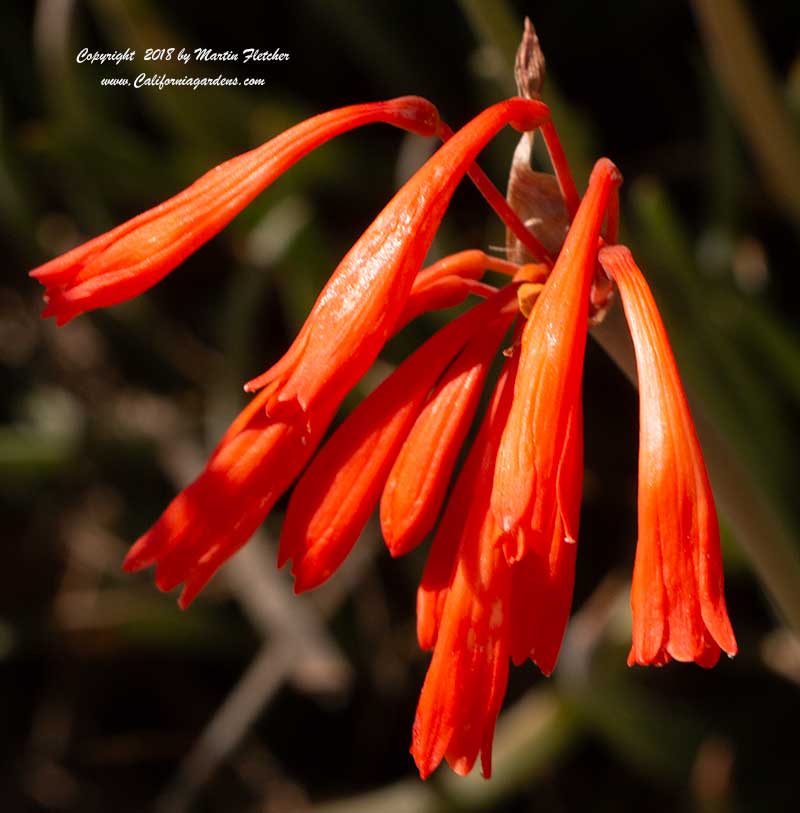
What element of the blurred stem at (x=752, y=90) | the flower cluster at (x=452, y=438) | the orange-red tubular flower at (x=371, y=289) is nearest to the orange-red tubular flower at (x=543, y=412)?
A: the flower cluster at (x=452, y=438)

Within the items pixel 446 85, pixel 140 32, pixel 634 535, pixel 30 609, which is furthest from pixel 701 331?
pixel 30 609

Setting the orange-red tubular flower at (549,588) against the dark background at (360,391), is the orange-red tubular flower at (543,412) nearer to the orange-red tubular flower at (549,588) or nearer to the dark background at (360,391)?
the orange-red tubular flower at (549,588)

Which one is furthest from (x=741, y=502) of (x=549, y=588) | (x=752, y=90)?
(x=752, y=90)

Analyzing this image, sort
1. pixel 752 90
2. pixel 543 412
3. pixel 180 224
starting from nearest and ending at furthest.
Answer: pixel 543 412, pixel 180 224, pixel 752 90

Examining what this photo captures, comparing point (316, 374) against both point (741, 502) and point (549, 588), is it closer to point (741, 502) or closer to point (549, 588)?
point (549, 588)

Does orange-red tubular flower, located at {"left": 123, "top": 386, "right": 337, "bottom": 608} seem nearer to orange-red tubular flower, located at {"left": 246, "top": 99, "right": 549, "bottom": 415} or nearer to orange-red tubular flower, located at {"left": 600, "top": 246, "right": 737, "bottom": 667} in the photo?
orange-red tubular flower, located at {"left": 246, "top": 99, "right": 549, "bottom": 415}

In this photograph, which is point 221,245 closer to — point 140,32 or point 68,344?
point 68,344

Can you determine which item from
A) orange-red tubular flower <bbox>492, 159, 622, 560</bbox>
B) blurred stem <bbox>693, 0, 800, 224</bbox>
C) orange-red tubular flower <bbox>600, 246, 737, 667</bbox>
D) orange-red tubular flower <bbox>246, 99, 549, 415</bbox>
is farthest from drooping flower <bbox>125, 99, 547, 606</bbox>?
blurred stem <bbox>693, 0, 800, 224</bbox>
